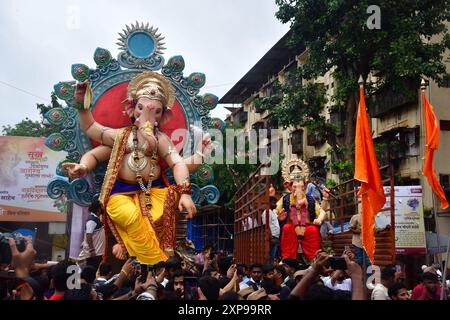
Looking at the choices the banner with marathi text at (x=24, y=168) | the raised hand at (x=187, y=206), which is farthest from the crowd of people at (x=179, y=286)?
the banner with marathi text at (x=24, y=168)

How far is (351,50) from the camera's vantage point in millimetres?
13844

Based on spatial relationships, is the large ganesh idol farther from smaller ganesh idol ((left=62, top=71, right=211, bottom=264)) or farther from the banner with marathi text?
the banner with marathi text

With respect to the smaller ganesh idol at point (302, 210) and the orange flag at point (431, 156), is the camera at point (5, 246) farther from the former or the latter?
the orange flag at point (431, 156)

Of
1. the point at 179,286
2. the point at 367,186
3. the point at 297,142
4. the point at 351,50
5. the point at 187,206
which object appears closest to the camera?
the point at 179,286

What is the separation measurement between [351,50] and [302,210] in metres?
5.33

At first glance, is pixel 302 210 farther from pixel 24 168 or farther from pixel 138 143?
pixel 24 168

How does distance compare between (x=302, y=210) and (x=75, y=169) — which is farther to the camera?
(x=302, y=210)

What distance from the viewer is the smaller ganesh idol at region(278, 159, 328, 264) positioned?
32.2 feet

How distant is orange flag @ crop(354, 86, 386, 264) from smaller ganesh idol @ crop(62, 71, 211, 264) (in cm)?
278

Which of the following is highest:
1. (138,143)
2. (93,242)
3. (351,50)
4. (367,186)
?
(351,50)

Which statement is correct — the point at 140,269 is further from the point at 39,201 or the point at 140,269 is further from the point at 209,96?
the point at 39,201

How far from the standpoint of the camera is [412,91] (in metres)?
14.4

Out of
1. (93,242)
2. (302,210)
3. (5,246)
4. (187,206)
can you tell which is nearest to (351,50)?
(302,210)

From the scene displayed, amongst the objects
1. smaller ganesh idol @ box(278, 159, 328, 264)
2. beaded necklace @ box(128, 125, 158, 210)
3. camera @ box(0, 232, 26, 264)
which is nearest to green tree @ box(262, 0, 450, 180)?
smaller ganesh idol @ box(278, 159, 328, 264)
